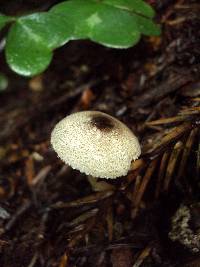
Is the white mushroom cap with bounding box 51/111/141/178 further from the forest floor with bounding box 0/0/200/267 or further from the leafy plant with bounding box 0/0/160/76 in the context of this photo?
the leafy plant with bounding box 0/0/160/76

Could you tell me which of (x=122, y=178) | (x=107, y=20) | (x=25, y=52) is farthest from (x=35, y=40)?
(x=122, y=178)

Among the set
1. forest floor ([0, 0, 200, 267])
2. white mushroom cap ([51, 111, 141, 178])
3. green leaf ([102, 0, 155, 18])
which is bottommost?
forest floor ([0, 0, 200, 267])

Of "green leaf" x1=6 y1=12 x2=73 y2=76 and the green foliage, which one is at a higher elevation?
"green leaf" x1=6 y1=12 x2=73 y2=76

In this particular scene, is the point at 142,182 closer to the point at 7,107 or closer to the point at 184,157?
the point at 184,157

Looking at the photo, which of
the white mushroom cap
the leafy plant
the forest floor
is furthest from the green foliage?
the white mushroom cap

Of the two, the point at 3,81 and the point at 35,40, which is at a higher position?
the point at 35,40

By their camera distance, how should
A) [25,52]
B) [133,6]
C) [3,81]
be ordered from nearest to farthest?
[25,52] → [133,6] → [3,81]

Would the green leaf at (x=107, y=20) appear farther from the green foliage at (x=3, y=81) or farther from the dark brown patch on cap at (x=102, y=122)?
the green foliage at (x=3, y=81)

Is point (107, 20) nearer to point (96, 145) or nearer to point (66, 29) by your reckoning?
point (66, 29)
